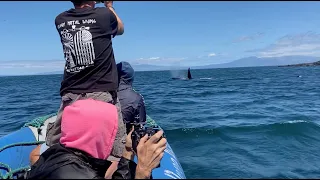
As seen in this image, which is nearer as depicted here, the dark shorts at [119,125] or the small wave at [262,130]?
the dark shorts at [119,125]

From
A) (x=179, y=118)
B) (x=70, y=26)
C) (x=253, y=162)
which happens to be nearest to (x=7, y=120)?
(x=179, y=118)

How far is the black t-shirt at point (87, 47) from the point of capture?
308cm

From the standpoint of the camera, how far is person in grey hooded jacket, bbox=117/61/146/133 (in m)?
5.10

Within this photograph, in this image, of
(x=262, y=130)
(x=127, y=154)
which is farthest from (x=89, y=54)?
(x=262, y=130)

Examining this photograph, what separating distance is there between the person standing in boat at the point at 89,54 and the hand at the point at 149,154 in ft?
1.63

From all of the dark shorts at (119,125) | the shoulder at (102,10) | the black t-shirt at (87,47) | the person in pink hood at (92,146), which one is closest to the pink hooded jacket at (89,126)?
the person in pink hood at (92,146)

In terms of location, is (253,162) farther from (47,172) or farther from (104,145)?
(47,172)

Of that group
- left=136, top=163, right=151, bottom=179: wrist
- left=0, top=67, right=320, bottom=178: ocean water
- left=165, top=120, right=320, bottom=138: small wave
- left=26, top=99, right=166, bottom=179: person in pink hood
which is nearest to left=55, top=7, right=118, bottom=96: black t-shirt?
left=26, top=99, right=166, bottom=179: person in pink hood

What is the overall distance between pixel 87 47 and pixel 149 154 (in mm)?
1233

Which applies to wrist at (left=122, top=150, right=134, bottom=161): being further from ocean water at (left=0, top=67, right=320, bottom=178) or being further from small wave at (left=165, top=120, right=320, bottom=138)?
small wave at (left=165, top=120, right=320, bottom=138)

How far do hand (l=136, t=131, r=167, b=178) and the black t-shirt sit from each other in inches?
32.0

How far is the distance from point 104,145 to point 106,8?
1369 mm

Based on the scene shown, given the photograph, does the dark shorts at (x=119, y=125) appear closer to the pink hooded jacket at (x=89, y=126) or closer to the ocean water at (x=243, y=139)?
the pink hooded jacket at (x=89, y=126)

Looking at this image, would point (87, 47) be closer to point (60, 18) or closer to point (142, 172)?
point (60, 18)
